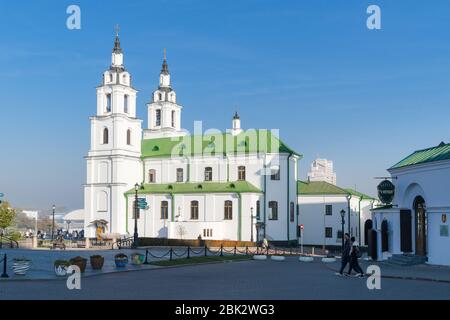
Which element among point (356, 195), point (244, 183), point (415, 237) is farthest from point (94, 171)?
point (415, 237)

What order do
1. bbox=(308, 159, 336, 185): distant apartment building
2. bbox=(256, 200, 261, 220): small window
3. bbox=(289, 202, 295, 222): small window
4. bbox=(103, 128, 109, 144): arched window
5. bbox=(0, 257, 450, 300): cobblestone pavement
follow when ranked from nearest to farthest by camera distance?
bbox=(0, 257, 450, 300): cobblestone pavement < bbox=(256, 200, 261, 220): small window < bbox=(289, 202, 295, 222): small window < bbox=(103, 128, 109, 144): arched window < bbox=(308, 159, 336, 185): distant apartment building

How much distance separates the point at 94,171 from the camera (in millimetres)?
63781

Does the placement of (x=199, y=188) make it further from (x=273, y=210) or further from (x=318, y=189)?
(x=318, y=189)

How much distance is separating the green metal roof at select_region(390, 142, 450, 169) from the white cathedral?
88.3ft

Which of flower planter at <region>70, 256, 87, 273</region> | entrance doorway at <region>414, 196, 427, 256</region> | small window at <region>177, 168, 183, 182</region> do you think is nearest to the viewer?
flower planter at <region>70, 256, 87, 273</region>

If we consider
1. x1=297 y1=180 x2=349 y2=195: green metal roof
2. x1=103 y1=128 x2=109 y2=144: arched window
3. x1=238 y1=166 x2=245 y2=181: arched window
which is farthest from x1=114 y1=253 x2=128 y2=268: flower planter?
x1=297 y1=180 x2=349 y2=195: green metal roof

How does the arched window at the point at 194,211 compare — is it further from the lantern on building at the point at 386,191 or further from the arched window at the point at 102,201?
the lantern on building at the point at 386,191

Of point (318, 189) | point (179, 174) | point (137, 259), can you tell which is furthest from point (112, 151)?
point (137, 259)

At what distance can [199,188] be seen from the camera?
61281mm

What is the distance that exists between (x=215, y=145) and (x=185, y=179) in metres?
5.23

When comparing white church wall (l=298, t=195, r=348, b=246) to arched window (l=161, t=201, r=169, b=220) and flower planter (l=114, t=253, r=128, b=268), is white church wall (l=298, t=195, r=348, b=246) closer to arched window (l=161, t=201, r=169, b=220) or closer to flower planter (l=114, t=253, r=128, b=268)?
arched window (l=161, t=201, r=169, b=220)

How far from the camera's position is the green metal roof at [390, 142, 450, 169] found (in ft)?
91.6

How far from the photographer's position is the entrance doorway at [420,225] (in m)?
29.3
